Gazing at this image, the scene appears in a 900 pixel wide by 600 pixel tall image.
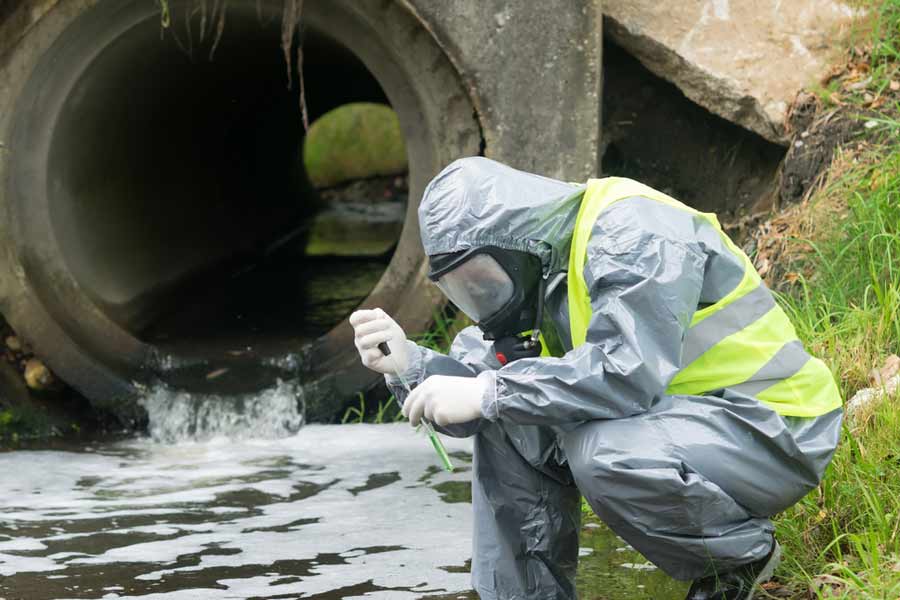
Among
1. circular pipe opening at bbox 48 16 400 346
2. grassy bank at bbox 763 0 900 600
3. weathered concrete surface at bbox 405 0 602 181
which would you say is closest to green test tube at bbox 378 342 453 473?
grassy bank at bbox 763 0 900 600

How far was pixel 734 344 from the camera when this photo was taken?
9.60 feet

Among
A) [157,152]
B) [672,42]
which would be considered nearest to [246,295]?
[157,152]

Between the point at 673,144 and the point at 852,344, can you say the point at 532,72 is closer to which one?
the point at 673,144

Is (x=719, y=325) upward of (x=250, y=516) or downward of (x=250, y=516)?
upward

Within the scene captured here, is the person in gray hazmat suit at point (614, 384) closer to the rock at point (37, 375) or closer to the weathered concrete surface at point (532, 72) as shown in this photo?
the weathered concrete surface at point (532, 72)

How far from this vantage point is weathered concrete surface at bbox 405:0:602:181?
546 cm

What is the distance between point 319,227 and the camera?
13.6 metres

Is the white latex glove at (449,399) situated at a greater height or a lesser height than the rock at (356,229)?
lesser

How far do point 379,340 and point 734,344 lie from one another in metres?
0.88

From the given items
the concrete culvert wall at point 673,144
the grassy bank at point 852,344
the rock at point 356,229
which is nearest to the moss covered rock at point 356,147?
the rock at point 356,229

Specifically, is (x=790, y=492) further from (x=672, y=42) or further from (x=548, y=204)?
(x=672, y=42)

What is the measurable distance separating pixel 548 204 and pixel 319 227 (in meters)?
10.7

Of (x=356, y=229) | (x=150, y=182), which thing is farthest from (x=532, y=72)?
(x=356, y=229)

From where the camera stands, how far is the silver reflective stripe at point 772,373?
2930mm
